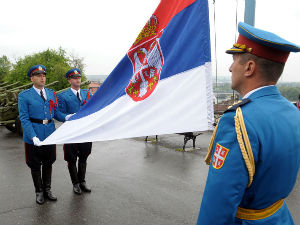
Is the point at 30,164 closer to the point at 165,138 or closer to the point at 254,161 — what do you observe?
the point at 254,161

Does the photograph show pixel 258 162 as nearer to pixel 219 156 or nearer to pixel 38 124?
pixel 219 156

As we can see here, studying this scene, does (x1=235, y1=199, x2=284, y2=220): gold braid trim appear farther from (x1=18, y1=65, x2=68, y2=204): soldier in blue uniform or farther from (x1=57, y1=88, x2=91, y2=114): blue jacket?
(x1=57, y1=88, x2=91, y2=114): blue jacket

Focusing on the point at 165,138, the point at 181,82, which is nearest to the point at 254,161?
the point at 181,82

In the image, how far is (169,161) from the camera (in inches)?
252

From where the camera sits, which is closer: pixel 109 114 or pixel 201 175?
pixel 109 114

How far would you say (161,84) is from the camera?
241 centimetres

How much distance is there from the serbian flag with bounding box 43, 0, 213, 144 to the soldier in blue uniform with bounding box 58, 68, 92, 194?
175cm

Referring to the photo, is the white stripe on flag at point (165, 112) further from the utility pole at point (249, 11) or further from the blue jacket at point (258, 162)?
the utility pole at point (249, 11)

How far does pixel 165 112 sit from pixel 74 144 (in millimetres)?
2532

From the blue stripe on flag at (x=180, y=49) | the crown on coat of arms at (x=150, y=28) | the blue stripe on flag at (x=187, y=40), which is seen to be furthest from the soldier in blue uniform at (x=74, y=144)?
the blue stripe on flag at (x=187, y=40)

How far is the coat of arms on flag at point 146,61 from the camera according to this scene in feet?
8.08

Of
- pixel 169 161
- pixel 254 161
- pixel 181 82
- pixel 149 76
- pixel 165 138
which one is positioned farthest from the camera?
pixel 165 138

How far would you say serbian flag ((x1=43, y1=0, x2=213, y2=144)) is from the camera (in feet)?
7.30

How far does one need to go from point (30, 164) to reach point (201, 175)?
308 cm
